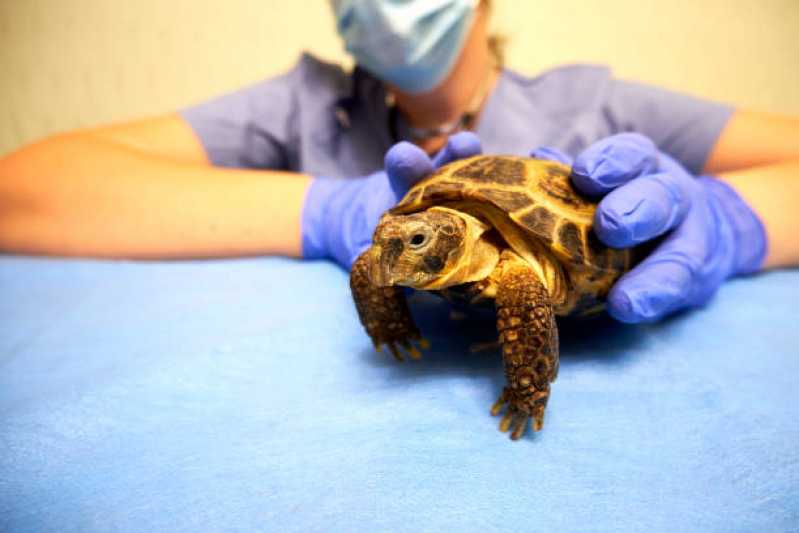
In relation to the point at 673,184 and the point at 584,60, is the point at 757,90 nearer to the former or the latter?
the point at 584,60

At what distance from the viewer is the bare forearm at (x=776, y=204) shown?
1155 millimetres

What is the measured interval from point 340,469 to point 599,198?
24.1 inches

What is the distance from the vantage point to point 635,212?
772 millimetres

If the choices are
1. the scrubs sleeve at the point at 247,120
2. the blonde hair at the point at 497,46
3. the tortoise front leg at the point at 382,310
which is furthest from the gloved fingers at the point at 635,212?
the scrubs sleeve at the point at 247,120

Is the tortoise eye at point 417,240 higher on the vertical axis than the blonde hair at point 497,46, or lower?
higher

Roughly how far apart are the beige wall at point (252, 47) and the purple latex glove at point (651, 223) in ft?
4.38

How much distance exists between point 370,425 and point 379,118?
3.86ft

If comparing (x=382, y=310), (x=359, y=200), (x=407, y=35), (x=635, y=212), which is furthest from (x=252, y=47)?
(x=635, y=212)

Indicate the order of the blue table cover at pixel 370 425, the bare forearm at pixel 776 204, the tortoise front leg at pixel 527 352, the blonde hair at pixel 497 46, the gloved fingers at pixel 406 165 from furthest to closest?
the blonde hair at pixel 497 46 → the bare forearm at pixel 776 204 → the gloved fingers at pixel 406 165 → the tortoise front leg at pixel 527 352 → the blue table cover at pixel 370 425

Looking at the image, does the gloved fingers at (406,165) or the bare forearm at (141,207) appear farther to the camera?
the bare forearm at (141,207)

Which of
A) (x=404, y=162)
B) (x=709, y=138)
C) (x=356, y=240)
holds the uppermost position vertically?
(x=404, y=162)

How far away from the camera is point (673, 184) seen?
2.88ft

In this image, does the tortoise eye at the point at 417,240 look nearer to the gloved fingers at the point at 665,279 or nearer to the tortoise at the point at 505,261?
the tortoise at the point at 505,261

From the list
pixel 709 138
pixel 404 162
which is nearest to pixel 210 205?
pixel 404 162
